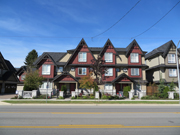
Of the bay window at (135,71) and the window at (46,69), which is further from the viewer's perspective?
the bay window at (135,71)

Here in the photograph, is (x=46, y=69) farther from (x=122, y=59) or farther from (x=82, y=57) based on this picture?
(x=122, y=59)

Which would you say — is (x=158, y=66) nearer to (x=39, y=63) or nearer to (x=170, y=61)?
(x=170, y=61)

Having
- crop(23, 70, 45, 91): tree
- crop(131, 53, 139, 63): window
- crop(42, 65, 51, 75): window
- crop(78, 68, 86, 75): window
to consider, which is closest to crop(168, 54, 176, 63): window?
crop(131, 53, 139, 63): window

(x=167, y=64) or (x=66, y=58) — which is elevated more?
(x=66, y=58)

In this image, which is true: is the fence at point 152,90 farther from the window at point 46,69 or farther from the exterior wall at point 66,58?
the window at point 46,69

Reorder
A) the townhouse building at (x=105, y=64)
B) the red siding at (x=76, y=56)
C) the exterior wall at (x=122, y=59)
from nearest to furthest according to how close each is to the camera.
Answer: the townhouse building at (x=105, y=64) → the red siding at (x=76, y=56) → the exterior wall at (x=122, y=59)

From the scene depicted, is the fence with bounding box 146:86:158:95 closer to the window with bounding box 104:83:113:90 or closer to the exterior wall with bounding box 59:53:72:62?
the window with bounding box 104:83:113:90

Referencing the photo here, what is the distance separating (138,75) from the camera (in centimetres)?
2953

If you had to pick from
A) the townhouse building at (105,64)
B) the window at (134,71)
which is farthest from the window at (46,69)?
the window at (134,71)

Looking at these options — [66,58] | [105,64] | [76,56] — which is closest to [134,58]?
[105,64]

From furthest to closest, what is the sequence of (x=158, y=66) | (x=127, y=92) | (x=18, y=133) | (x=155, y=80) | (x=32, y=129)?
(x=155, y=80) → (x=158, y=66) → (x=127, y=92) → (x=32, y=129) → (x=18, y=133)

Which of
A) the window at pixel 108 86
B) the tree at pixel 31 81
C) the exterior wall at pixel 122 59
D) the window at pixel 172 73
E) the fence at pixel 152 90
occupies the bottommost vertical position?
the fence at pixel 152 90

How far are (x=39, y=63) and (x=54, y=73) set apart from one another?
379 centimetres

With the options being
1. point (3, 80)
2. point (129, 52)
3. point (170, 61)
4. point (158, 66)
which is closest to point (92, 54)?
point (129, 52)
